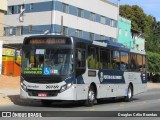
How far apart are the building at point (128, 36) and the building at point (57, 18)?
20.1 ft

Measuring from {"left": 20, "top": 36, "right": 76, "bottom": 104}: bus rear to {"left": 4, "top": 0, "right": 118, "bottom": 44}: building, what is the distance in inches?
1448

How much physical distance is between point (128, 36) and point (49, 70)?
64920 mm

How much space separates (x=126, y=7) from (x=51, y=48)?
8308cm

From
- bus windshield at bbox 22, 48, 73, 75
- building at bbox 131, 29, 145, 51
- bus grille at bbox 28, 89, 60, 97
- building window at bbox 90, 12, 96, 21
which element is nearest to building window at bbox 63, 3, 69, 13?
building window at bbox 90, 12, 96, 21

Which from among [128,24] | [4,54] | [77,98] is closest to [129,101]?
[77,98]

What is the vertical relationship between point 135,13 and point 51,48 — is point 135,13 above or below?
above

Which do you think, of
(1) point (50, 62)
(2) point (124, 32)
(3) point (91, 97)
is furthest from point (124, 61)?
(2) point (124, 32)

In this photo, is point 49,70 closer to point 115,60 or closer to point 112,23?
point 115,60

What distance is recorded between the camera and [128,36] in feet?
272

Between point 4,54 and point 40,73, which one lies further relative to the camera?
point 4,54

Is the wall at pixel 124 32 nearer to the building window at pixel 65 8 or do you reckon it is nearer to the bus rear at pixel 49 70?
the building window at pixel 65 8

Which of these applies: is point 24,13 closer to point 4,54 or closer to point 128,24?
point 4,54

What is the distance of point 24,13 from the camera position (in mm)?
63906

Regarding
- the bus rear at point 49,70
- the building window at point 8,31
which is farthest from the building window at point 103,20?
the bus rear at point 49,70
